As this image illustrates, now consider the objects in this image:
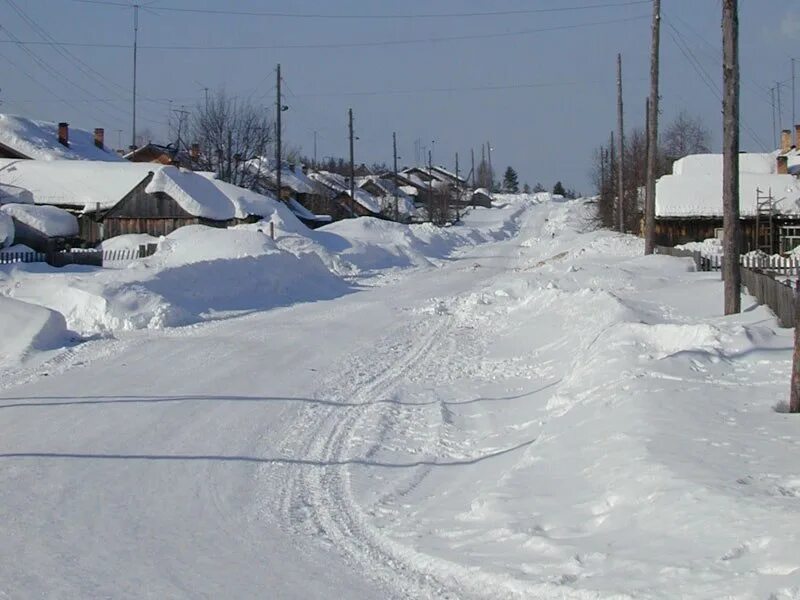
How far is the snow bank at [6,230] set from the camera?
39094mm

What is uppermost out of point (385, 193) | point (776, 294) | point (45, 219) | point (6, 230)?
point (385, 193)

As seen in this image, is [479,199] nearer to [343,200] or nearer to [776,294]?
[343,200]

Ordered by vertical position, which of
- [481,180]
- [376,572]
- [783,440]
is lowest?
[376,572]

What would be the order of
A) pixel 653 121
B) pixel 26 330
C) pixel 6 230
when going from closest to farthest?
1. pixel 26 330
2. pixel 653 121
3. pixel 6 230

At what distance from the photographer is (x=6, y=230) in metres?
39.4

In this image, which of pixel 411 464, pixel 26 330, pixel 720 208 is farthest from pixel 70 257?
pixel 720 208

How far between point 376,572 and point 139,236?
41627 mm

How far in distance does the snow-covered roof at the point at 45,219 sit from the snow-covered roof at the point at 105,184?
5.26 m

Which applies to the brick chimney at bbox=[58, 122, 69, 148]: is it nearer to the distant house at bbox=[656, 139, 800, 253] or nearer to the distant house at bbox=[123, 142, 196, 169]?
the distant house at bbox=[123, 142, 196, 169]

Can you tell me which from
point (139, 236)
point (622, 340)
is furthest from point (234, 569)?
point (139, 236)

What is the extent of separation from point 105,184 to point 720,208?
107 feet

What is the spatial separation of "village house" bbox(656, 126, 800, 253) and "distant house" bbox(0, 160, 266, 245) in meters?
22.3

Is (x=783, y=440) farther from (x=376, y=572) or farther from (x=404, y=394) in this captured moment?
(x=404, y=394)

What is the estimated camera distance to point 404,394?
45.3ft
